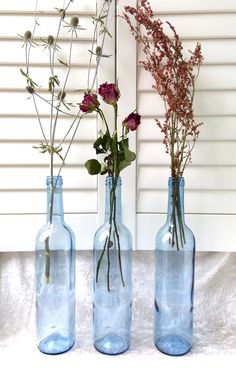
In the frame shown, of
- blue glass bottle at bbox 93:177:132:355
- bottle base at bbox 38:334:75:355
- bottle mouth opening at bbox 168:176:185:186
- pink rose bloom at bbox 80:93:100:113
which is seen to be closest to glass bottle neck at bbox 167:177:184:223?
bottle mouth opening at bbox 168:176:185:186

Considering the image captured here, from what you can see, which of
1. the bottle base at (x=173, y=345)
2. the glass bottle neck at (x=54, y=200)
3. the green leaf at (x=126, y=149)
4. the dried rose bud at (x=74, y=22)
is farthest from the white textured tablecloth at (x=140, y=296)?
the dried rose bud at (x=74, y=22)

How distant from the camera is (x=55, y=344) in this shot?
3.18ft

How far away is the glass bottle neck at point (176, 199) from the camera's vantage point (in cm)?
92

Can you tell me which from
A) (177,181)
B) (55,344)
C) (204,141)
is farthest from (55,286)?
(204,141)

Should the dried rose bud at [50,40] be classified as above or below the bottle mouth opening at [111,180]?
above

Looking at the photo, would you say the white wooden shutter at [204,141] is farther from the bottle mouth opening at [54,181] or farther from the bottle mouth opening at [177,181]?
the bottle mouth opening at [54,181]

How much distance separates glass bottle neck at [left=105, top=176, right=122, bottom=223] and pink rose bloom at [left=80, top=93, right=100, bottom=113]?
5.6 inches

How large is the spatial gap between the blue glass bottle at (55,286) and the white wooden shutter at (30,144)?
0.17 feet

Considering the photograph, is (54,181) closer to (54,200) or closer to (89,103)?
(54,200)

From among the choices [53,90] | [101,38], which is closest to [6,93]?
[53,90]

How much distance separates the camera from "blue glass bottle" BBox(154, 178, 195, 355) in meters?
0.96

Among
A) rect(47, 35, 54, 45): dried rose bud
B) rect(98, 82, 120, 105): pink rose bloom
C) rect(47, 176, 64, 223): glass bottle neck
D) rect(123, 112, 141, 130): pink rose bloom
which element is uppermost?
rect(47, 35, 54, 45): dried rose bud

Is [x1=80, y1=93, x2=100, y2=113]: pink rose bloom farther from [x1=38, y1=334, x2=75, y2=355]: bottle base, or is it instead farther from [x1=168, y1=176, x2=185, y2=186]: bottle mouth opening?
[x1=38, y1=334, x2=75, y2=355]: bottle base

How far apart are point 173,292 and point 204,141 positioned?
0.33 metres
